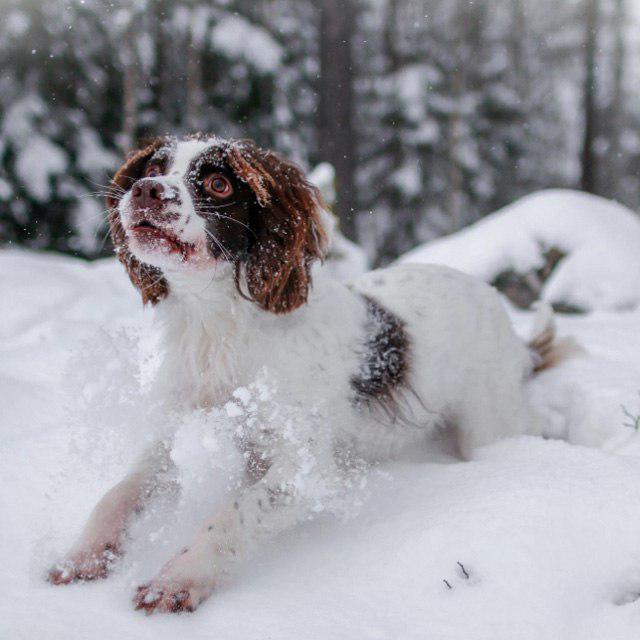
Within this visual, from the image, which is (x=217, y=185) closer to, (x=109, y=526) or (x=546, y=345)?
(x=109, y=526)

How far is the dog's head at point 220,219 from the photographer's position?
2.47 meters

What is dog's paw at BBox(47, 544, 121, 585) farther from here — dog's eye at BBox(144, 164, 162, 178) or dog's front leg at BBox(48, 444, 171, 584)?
dog's eye at BBox(144, 164, 162, 178)

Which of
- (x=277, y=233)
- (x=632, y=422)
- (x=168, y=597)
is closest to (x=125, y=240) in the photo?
(x=277, y=233)

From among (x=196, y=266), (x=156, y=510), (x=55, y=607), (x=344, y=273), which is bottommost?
(x=344, y=273)

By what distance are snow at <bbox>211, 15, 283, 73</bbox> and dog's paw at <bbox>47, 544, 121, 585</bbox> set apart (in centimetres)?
1199

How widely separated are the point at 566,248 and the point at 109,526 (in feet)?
21.5

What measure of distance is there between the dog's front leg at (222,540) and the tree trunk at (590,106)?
13867 millimetres

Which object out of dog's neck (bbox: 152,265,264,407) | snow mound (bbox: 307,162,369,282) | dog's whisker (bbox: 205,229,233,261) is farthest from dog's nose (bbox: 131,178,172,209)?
snow mound (bbox: 307,162,369,282)

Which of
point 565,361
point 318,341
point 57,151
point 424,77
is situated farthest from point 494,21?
point 318,341

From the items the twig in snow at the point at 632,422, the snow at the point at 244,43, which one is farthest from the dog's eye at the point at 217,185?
the snow at the point at 244,43

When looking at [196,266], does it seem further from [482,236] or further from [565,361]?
[482,236]

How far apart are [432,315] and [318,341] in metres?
0.88

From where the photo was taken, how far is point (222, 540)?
222cm

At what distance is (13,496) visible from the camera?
265 centimetres
